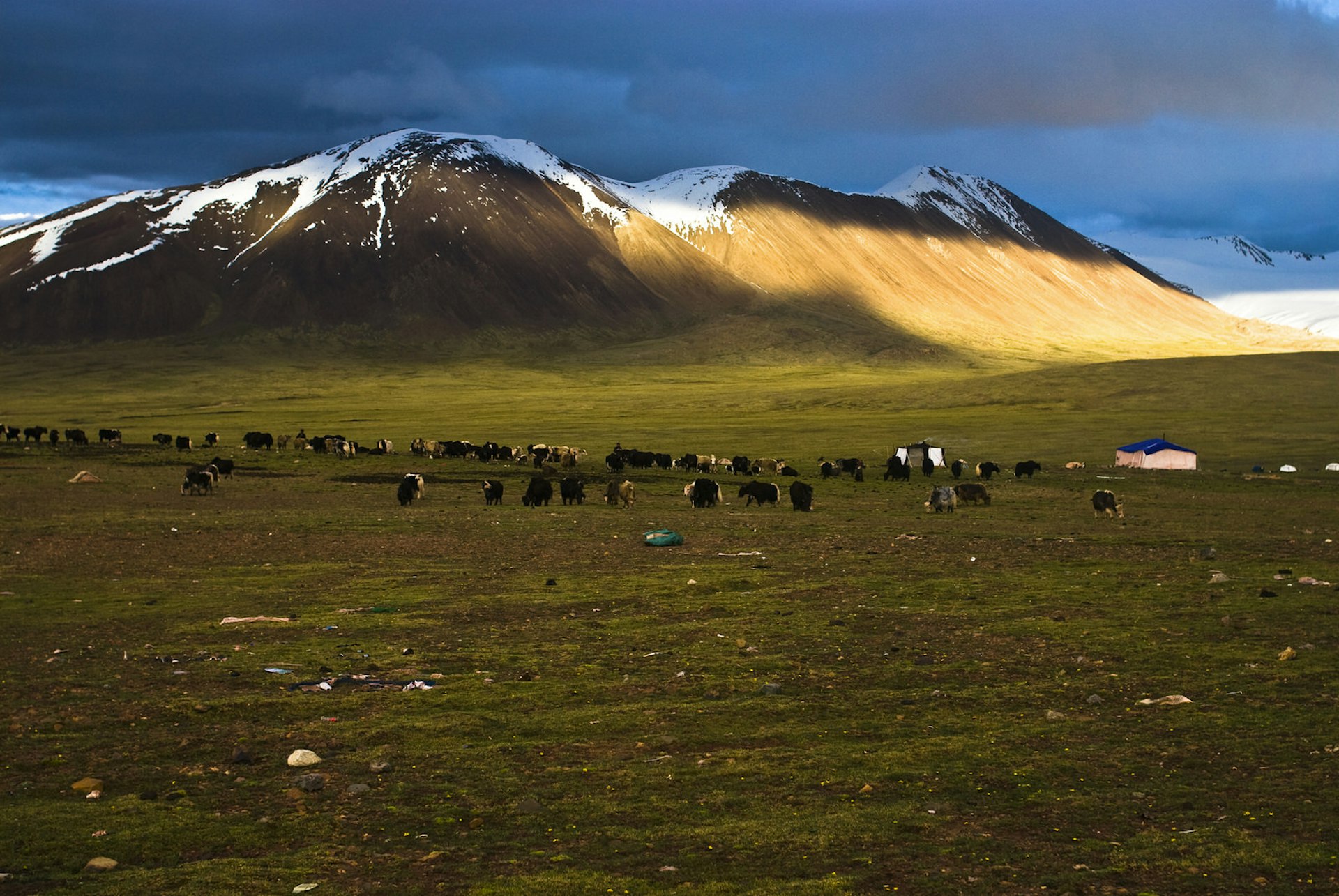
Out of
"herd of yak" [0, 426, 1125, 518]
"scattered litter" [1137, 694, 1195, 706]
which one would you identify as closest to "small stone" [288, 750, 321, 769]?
"scattered litter" [1137, 694, 1195, 706]

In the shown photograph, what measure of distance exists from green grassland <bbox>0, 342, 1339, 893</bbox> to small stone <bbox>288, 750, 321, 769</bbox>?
0.23 meters

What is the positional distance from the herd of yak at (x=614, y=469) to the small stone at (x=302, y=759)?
29449 mm

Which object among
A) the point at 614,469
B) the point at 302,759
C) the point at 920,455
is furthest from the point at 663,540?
the point at 920,455

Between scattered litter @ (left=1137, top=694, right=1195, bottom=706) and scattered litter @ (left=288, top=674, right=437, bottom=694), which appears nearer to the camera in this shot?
scattered litter @ (left=1137, top=694, right=1195, bottom=706)

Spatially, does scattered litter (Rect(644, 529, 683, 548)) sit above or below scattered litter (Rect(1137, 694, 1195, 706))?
above

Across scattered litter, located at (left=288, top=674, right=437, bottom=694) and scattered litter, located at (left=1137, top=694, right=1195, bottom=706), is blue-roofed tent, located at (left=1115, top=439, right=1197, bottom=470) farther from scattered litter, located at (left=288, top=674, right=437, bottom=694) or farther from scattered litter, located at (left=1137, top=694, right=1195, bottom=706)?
scattered litter, located at (left=288, top=674, right=437, bottom=694)

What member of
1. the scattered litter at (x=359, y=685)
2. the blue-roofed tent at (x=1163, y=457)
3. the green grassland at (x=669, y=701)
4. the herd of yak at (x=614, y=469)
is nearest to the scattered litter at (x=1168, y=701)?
the green grassland at (x=669, y=701)

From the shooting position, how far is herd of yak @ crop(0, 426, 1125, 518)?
1628 inches

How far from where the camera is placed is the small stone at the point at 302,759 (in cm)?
1162

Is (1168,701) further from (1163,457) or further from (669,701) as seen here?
(1163,457)

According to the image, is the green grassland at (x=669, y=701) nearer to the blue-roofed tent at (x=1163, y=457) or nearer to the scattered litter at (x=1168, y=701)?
the scattered litter at (x=1168, y=701)

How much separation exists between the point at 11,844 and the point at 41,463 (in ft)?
172

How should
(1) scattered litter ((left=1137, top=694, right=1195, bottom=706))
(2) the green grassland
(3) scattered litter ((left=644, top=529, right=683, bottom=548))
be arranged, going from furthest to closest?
(3) scattered litter ((left=644, top=529, right=683, bottom=548))
(1) scattered litter ((left=1137, top=694, right=1195, bottom=706))
(2) the green grassland

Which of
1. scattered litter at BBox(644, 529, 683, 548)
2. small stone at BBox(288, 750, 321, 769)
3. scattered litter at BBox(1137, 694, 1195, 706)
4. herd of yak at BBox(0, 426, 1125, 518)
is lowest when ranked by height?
small stone at BBox(288, 750, 321, 769)
